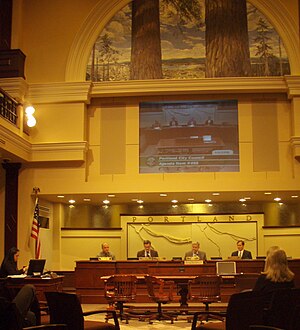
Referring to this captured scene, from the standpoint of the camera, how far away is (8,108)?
14.5 meters

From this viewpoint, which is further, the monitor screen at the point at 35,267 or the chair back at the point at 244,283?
the monitor screen at the point at 35,267

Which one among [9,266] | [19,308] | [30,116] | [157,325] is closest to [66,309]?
[19,308]

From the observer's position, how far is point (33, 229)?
1497 centimetres

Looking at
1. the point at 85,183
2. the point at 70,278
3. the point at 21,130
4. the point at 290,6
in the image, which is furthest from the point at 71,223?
the point at 290,6

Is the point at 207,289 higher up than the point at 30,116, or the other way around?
the point at 30,116

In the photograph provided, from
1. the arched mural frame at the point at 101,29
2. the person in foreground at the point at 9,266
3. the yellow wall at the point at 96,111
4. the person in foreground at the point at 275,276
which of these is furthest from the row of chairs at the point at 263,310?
the arched mural frame at the point at 101,29

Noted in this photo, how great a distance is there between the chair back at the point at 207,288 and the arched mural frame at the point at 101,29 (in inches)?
282

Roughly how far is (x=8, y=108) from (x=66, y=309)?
9.11 metres

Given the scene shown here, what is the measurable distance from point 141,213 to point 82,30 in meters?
5.97

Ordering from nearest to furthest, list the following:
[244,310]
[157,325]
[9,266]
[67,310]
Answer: [244,310] → [67,310] → [157,325] → [9,266]

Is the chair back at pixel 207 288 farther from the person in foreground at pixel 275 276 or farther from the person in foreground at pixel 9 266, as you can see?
the person in foreground at pixel 275 276

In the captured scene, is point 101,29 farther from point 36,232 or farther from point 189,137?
point 36,232

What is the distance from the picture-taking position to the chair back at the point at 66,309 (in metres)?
6.21

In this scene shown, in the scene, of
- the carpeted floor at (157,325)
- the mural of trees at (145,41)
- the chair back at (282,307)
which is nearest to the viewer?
the chair back at (282,307)
